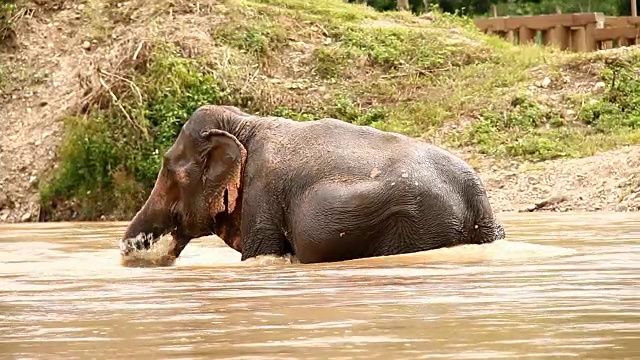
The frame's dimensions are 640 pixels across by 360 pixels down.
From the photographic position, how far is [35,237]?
14.9m

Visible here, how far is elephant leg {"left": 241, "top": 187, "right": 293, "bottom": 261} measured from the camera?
33.1ft

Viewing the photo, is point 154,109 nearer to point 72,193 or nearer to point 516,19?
point 72,193

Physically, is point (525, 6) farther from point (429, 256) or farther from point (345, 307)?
point (345, 307)

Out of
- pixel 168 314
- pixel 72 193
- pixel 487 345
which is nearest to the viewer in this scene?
pixel 487 345

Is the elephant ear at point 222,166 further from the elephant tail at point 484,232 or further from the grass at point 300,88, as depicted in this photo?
the grass at point 300,88

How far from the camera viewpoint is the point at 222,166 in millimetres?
10375

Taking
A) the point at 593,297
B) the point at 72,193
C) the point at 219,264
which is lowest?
the point at 72,193

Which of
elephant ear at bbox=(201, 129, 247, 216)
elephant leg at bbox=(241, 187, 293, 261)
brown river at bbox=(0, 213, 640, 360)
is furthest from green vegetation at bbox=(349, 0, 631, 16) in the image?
elephant leg at bbox=(241, 187, 293, 261)

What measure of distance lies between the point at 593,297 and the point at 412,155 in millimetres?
3110

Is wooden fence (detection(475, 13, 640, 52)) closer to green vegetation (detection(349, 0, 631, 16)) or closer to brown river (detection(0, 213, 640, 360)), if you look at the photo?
green vegetation (detection(349, 0, 631, 16))

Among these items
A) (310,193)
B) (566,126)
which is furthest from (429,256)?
(566,126)

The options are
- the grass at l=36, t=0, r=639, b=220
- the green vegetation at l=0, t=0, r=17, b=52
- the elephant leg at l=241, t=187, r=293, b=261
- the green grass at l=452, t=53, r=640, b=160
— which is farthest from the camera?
the green vegetation at l=0, t=0, r=17, b=52

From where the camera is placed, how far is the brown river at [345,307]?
Result: 5.31 metres

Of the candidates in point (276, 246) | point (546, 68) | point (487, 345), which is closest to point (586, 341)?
point (487, 345)
